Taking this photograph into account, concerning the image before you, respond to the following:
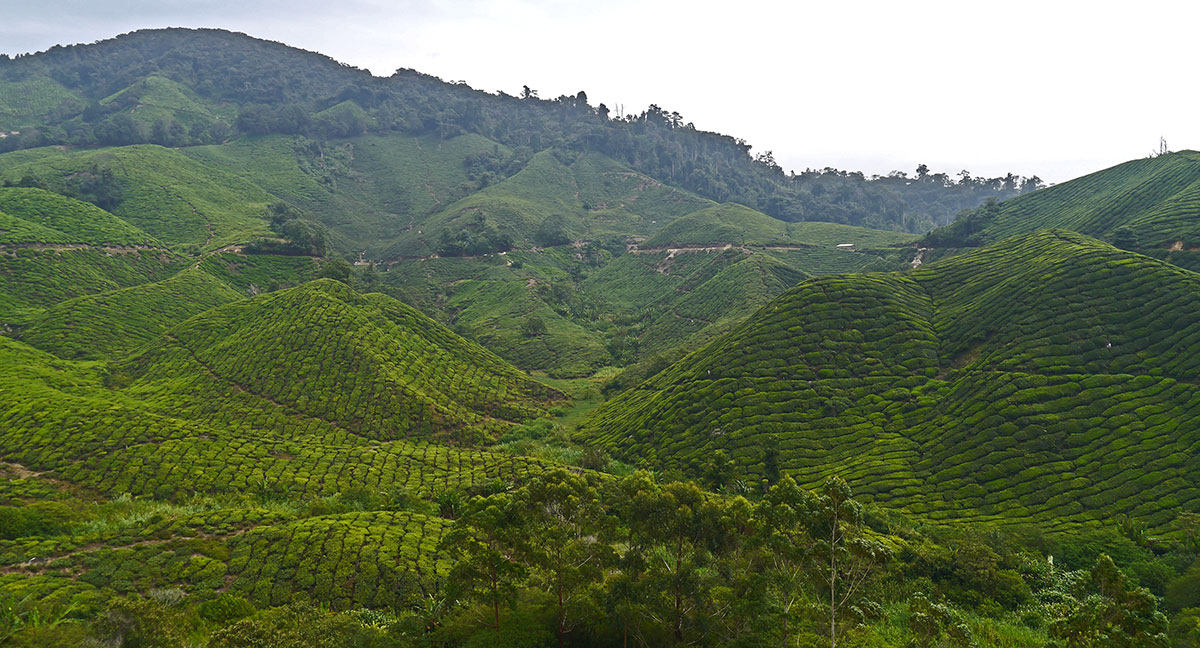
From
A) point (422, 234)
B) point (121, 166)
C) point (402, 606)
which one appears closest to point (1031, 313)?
point (402, 606)

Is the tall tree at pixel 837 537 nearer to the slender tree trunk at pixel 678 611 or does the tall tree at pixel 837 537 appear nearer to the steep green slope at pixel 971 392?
the slender tree trunk at pixel 678 611

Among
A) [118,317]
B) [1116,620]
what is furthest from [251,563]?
[118,317]

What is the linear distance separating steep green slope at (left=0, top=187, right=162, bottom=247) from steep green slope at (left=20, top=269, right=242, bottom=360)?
18313 mm

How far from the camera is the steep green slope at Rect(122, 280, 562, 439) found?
5944 cm

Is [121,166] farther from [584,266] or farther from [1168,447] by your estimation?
[1168,447]

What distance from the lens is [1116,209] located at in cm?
8688

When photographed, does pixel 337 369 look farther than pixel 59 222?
No

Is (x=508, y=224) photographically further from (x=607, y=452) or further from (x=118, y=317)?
(x=607, y=452)

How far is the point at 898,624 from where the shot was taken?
79.8ft

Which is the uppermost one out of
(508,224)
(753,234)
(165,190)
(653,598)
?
(165,190)

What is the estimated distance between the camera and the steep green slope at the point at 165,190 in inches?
4530

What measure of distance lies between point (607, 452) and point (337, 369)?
3604cm

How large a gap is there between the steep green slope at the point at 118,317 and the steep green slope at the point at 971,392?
224 ft

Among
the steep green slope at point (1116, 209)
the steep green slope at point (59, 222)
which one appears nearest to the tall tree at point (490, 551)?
the steep green slope at point (1116, 209)
